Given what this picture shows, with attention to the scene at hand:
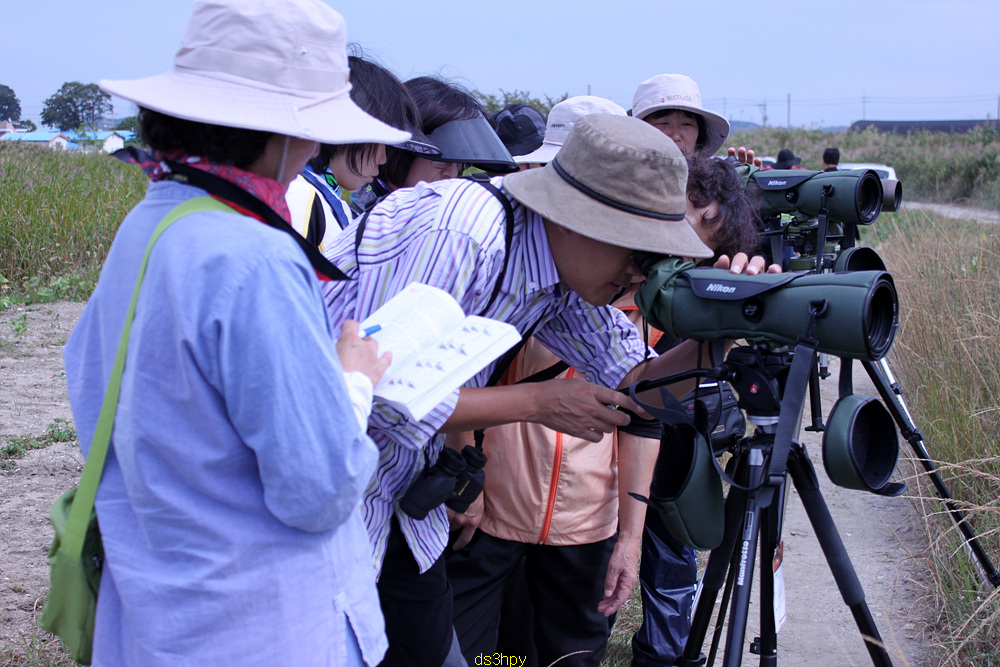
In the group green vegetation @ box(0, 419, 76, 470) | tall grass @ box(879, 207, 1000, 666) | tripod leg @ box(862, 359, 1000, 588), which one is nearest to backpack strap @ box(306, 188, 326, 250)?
tripod leg @ box(862, 359, 1000, 588)

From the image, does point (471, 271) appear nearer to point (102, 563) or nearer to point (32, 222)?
point (102, 563)

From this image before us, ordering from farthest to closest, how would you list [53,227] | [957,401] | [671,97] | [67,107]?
[67,107] < [53,227] < [957,401] < [671,97]

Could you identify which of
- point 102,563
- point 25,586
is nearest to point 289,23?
point 102,563

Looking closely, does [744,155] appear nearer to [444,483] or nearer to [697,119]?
[697,119]

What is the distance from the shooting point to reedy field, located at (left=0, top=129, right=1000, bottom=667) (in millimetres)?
2531

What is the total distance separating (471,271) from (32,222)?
575cm

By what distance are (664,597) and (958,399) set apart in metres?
1.65

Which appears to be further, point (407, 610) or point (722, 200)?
point (722, 200)

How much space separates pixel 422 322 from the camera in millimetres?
1177

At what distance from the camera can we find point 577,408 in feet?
4.98

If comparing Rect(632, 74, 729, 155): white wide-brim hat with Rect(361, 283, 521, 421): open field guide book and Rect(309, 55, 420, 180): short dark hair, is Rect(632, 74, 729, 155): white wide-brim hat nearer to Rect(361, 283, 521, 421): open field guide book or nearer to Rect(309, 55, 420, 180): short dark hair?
Rect(309, 55, 420, 180): short dark hair

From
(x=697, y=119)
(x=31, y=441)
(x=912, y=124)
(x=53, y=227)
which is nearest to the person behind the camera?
(x=697, y=119)

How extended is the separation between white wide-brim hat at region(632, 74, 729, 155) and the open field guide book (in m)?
1.73

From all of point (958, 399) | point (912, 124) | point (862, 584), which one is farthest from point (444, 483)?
point (912, 124)
